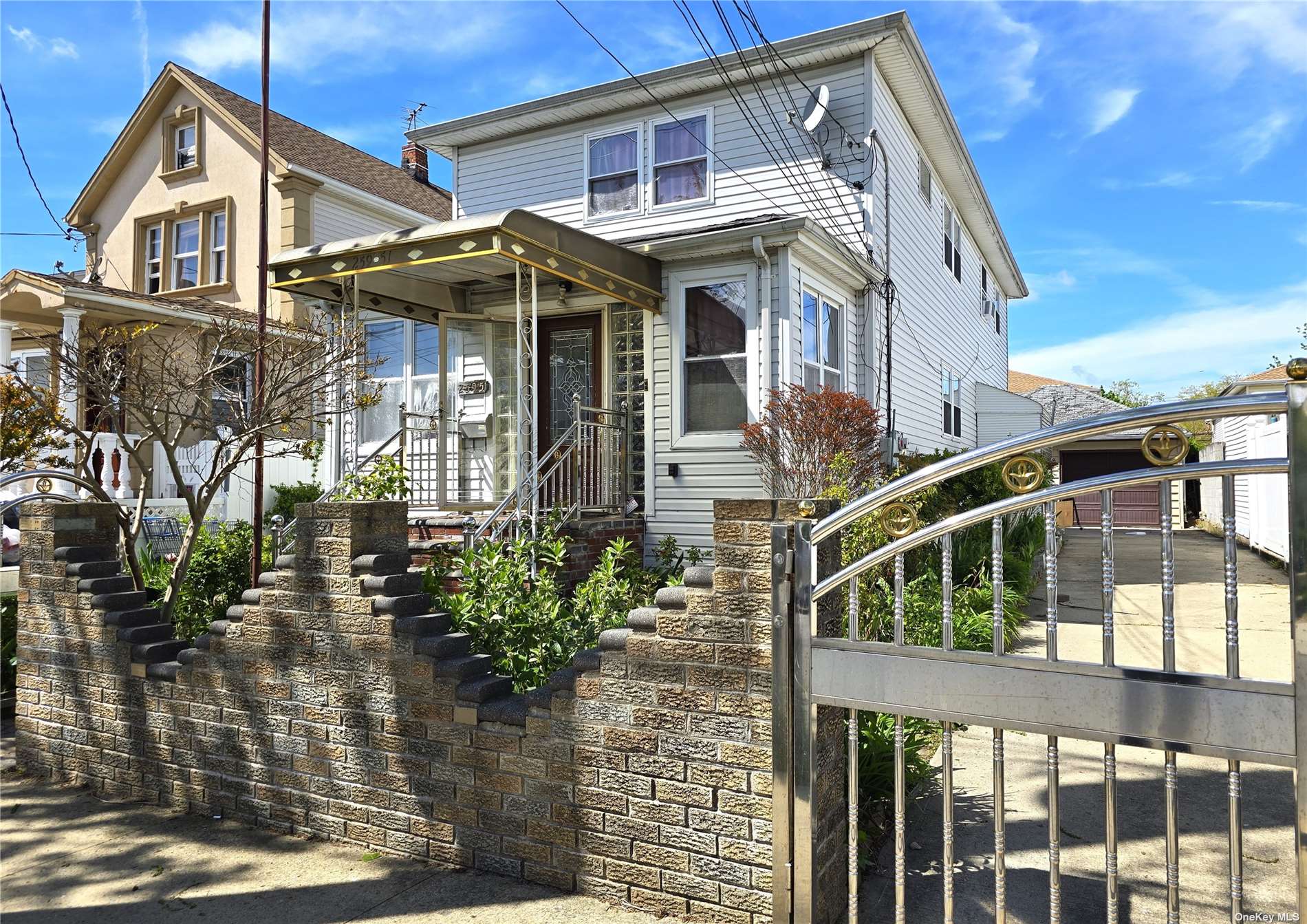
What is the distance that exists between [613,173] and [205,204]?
942cm

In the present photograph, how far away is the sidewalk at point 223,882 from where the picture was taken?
350 centimetres

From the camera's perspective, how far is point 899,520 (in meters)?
2.85

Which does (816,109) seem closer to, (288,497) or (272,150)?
(288,497)

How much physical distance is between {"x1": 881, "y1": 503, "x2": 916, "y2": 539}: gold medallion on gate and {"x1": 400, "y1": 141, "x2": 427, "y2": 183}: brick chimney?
20.0 metres

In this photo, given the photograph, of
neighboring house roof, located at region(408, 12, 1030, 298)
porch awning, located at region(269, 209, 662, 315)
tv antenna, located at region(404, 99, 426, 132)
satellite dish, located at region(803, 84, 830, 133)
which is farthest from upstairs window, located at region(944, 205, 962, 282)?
tv antenna, located at region(404, 99, 426, 132)

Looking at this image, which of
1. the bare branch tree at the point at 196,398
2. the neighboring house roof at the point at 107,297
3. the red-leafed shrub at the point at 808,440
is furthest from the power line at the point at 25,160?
the red-leafed shrub at the point at 808,440

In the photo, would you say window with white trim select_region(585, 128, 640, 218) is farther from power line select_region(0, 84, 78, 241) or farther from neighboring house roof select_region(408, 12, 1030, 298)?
power line select_region(0, 84, 78, 241)

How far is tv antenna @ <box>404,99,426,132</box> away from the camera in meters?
22.0

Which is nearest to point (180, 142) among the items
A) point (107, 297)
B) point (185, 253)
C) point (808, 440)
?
point (185, 253)

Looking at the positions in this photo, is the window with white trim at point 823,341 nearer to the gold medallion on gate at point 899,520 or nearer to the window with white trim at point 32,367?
Answer: the gold medallion on gate at point 899,520

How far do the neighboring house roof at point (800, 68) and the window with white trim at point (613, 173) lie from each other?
1.30 feet

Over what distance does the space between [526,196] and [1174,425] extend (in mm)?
11813

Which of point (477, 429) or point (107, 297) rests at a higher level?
point (107, 297)

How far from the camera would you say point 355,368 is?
7.51m
